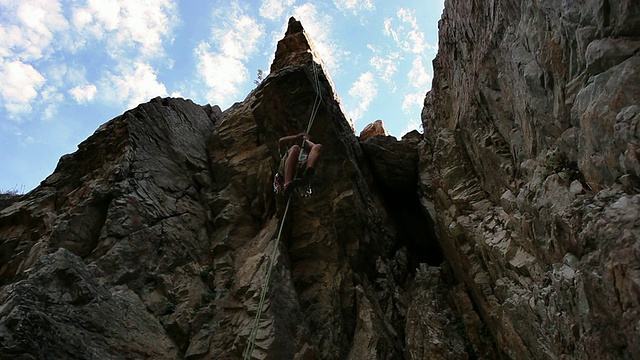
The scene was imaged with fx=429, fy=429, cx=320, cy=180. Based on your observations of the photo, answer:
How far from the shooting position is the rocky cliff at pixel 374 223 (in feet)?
15.9

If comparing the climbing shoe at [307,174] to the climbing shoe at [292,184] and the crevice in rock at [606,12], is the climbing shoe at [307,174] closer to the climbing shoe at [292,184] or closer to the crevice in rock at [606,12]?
the climbing shoe at [292,184]

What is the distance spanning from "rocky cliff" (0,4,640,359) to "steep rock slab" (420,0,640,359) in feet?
0.10

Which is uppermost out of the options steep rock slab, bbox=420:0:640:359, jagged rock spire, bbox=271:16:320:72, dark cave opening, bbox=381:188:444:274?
jagged rock spire, bbox=271:16:320:72

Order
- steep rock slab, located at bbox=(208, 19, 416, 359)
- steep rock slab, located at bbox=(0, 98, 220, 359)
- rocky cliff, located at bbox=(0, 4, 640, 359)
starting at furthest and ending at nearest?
1. steep rock slab, located at bbox=(208, 19, 416, 359)
2. steep rock slab, located at bbox=(0, 98, 220, 359)
3. rocky cliff, located at bbox=(0, 4, 640, 359)

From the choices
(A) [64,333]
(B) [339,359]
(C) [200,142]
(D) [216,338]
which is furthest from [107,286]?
(C) [200,142]

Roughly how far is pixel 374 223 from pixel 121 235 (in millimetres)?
6637

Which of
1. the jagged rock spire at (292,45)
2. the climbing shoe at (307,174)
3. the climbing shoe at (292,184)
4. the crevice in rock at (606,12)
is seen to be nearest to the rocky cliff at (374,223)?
the crevice in rock at (606,12)

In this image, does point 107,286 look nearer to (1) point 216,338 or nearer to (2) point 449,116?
(1) point 216,338

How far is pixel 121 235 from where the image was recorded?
9.74 m

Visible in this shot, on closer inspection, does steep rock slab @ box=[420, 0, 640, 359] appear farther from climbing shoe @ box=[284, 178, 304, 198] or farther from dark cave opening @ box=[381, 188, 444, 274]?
Answer: climbing shoe @ box=[284, 178, 304, 198]

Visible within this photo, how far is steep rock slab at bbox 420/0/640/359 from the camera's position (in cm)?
430

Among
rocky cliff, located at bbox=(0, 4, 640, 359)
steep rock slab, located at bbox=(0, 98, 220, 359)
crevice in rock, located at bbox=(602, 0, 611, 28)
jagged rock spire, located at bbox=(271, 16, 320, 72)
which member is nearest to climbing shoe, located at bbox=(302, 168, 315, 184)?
rocky cliff, located at bbox=(0, 4, 640, 359)

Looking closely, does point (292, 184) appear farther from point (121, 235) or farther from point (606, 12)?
point (606, 12)

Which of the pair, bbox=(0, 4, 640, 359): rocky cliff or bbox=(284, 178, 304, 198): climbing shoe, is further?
bbox=(284, 178, 304, 198): climbing shoe
